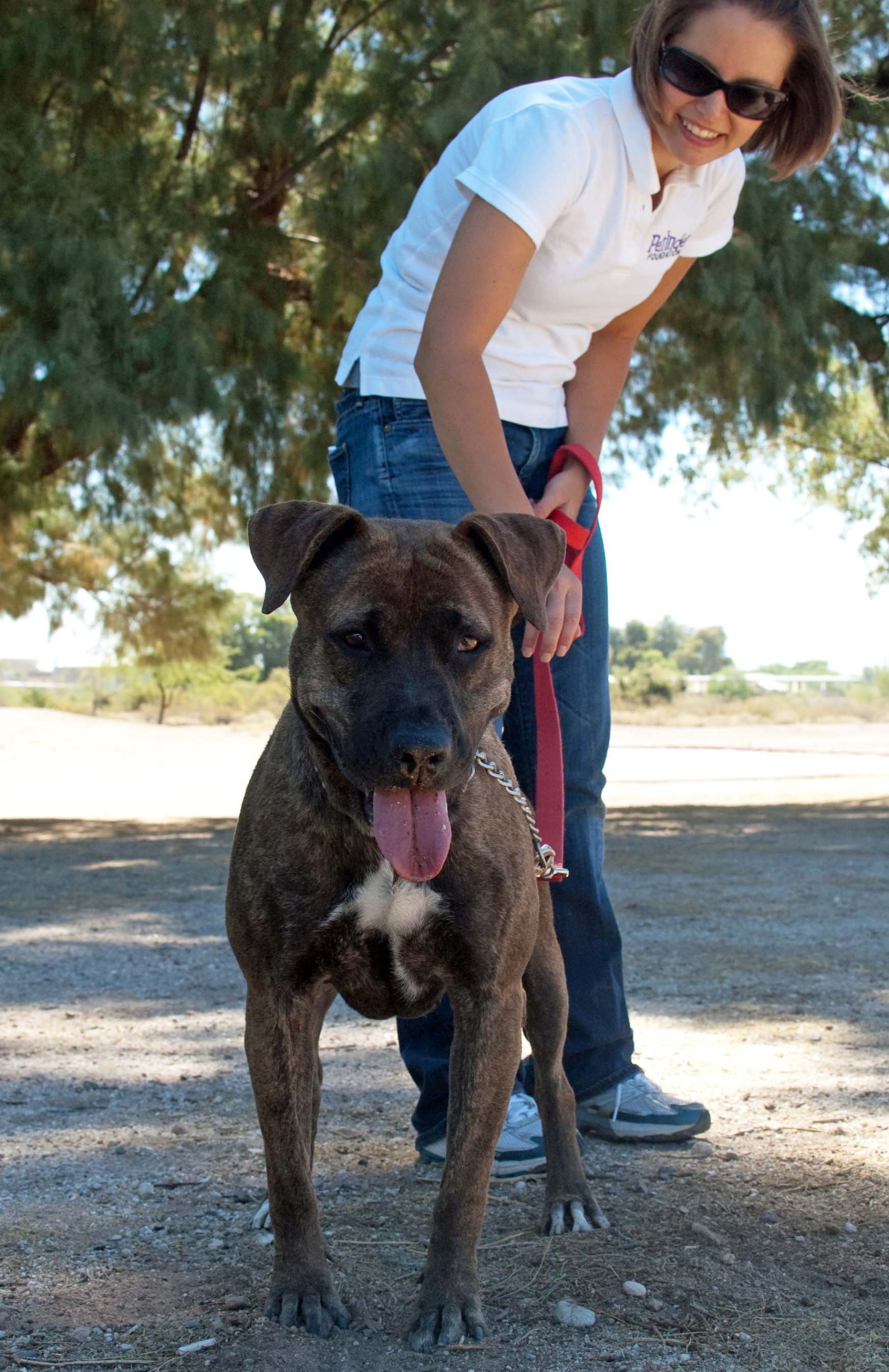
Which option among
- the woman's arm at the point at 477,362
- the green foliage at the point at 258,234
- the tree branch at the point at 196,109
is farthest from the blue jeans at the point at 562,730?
the tree branch at the point at 196,109

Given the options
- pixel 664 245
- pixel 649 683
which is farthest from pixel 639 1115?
pixel 649 683

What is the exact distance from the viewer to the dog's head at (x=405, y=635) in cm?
251

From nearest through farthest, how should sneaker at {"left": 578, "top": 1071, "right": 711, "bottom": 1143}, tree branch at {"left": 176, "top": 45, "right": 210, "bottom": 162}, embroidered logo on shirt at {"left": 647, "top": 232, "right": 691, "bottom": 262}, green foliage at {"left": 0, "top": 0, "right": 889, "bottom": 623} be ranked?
embroidered logo on shirt at {"left": 647, "top": 232, "right": 691, "bottom": 262}, sneaker at {"left": 578, "top": 1071, "right": 711, "bottom": 1143}, green foliage at {"left": 0, "top": 0, "right": 889, "bottom": 623}, tree branch at {"left": 176, "top": 45, "right": 210, "bottom": 162}

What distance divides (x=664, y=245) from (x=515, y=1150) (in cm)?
222

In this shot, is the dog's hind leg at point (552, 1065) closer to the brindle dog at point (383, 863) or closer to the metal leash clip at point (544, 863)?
the metal leash clip at point (544, 863)

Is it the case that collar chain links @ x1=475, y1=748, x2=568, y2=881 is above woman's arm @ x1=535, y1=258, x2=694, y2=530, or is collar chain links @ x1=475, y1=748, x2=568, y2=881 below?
below

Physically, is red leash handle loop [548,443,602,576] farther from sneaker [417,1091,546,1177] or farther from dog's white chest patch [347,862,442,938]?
sneaker [417,1091,546,1177]

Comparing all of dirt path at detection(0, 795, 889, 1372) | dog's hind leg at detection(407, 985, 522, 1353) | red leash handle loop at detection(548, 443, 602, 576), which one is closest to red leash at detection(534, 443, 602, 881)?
red leash handle loop at detection(548, 443, 602, 576)

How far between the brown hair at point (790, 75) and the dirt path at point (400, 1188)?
243 centimetres

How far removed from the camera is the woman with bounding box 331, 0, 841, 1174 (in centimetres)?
302

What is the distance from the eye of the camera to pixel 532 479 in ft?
11.5

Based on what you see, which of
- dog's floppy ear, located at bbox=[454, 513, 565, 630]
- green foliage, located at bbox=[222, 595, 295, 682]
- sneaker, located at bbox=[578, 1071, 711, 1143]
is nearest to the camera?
dog's floppy ear, located at bbox=[454, 513, 565, 630]

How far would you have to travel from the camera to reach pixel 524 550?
9.34ft

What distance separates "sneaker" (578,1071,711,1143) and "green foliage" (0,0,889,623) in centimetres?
613
